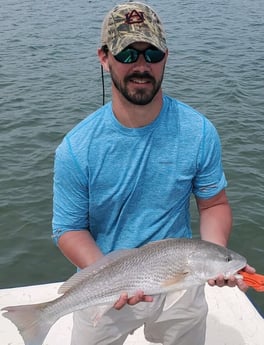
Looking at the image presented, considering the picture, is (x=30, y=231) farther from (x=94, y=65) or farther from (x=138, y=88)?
(x=94, y=65)

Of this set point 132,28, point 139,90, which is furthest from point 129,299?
point 132,28

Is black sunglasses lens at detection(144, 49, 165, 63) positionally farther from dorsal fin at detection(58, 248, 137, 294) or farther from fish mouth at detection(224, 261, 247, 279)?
fish mouth at detection(224, 261, 247, 279)

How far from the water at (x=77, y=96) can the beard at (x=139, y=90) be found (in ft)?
11.6

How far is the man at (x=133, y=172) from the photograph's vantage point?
3.14 m

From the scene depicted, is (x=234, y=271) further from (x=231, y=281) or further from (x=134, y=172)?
(x=134, y=172)

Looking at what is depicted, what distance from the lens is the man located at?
3.14m

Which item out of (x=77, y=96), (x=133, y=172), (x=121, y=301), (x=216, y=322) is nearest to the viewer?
(x=121, y=301)

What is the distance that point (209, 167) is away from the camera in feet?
10.9

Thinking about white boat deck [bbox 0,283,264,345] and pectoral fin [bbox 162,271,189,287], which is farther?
white boat deck [bbox 0,283,264,345]

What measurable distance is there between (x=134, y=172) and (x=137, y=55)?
70 centimetres

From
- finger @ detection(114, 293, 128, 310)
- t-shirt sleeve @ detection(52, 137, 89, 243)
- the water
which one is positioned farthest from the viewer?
the water

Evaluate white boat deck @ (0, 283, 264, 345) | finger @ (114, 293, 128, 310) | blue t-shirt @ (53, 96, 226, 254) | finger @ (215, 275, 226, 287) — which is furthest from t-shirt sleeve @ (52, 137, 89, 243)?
white boat deck @ (0, 283, 264, 345)

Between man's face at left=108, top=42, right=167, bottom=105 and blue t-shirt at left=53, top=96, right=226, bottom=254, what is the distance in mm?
180

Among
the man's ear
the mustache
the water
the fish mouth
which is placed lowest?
the water
